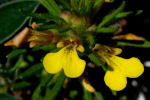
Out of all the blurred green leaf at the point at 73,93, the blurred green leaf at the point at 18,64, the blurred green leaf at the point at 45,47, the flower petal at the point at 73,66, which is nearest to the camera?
the flower petal at the point at 73,66

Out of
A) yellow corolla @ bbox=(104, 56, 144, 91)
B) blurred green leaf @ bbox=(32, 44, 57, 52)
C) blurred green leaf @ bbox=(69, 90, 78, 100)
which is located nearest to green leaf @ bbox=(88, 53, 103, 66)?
yellow corolla @ bbox=(104, 56, 144, 91)

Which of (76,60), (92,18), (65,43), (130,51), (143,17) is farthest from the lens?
(143,17)

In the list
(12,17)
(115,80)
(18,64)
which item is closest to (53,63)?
(115,80)

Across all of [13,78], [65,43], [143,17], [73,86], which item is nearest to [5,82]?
[13,78]

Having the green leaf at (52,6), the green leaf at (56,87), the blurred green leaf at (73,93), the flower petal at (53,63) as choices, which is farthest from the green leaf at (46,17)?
the blurred green leaf at (73,93)

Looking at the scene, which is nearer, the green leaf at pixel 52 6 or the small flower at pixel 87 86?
the green leaf at pixel 52 6

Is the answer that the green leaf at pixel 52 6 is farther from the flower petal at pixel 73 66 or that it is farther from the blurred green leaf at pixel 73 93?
the blurred green leaf at pixel 73 93

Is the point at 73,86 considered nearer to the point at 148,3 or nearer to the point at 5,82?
the point at 5,82
